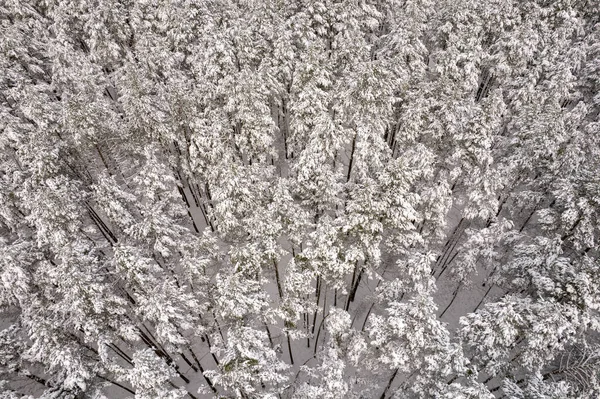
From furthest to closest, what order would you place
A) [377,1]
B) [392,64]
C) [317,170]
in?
1. [377,1]
2. [392,64]
3. [317,170]

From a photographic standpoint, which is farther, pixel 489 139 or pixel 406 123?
pixel 406 123

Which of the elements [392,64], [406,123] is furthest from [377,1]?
[406,123]

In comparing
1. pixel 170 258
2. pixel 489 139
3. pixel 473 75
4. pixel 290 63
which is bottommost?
pixel 170 258

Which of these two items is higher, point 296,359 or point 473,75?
point 473,75

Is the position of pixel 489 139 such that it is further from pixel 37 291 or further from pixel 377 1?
pixel 37 291

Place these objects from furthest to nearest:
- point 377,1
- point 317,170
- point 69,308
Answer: point 377,1 < point 317,170 < point 69,308

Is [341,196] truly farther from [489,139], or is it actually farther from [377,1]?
[377,1]

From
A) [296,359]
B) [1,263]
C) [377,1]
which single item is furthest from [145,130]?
[377,1]

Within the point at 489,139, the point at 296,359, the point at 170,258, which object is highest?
the point at 489,139

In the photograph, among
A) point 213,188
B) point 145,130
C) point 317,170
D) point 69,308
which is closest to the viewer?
point 69,308
